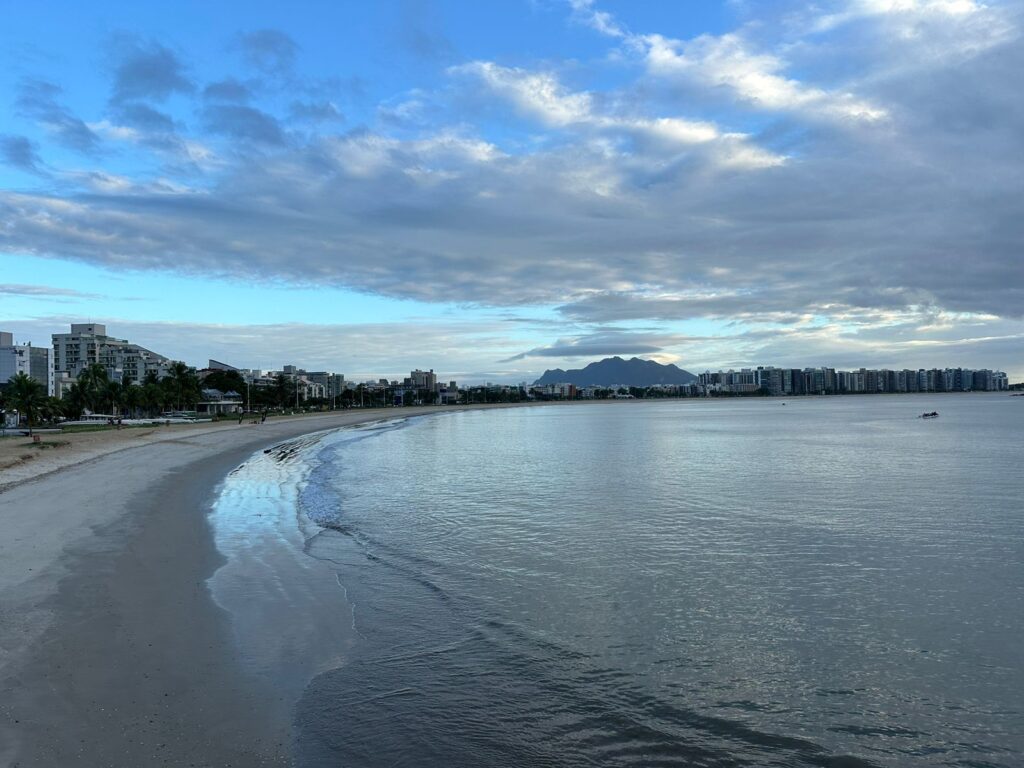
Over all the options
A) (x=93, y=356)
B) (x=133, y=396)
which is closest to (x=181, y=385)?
(x=133, y=396)

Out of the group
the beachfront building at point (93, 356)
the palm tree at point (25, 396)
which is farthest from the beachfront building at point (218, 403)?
the palm tree at point (25, 396)

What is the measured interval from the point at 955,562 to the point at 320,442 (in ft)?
153

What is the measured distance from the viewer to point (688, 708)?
636 cm

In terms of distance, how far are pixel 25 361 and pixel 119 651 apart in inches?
5701

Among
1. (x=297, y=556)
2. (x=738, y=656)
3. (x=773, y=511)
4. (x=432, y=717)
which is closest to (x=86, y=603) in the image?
(x=297, y=556)

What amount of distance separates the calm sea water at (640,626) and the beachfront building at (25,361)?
12509cm

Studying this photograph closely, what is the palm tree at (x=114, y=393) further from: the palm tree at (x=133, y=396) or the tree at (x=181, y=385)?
the tree at (x=181, y=385)

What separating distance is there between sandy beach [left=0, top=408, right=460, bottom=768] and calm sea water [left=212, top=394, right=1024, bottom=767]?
1.47 feet

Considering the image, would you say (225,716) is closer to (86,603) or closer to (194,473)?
(86,603)

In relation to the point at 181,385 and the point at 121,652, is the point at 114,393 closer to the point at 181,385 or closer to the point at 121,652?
the point at 181,385

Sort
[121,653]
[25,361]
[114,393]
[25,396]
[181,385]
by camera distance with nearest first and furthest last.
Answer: [121,653] → [25,396] → [114,393] → [181,385] → [25,361]

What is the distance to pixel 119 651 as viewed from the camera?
7.07 m

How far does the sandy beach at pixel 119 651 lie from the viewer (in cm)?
512

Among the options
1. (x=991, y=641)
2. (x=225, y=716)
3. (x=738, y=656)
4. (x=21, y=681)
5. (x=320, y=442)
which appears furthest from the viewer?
(x=320, y=442)
